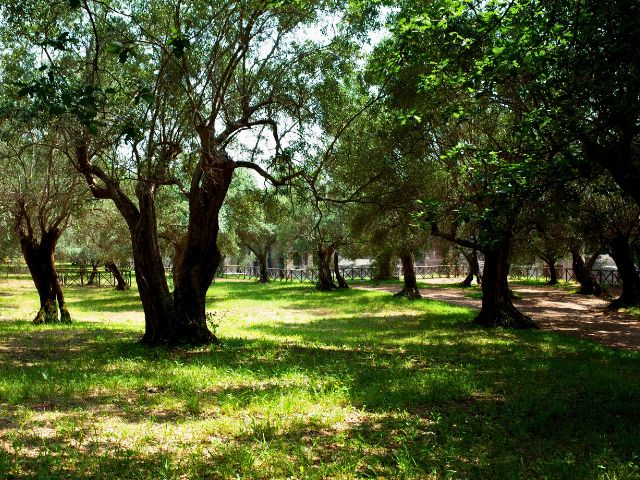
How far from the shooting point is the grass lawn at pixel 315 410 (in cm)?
438

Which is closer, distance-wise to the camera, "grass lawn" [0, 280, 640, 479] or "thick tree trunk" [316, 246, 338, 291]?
"grass lawn" [0, 280, 640, 479]

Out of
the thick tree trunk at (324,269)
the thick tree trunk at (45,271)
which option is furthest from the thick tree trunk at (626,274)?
the thick tree trunk at (45,271)

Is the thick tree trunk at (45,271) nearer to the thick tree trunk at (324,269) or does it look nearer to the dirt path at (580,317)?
the dirt path at (580,317)

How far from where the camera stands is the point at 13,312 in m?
20.3

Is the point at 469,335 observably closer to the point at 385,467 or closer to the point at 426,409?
the point at 426,409

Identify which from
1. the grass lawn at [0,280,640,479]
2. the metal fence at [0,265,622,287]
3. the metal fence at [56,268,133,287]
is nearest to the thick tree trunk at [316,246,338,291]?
the metal fence at [0,265,622,287]

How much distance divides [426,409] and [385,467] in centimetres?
205

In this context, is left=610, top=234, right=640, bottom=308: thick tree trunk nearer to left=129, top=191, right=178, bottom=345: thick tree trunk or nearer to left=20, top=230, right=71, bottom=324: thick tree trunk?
left=129, top=191, right=178, bottom=345: thick tree trunk

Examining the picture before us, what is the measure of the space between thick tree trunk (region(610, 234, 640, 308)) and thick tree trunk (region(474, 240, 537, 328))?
25.9 ft

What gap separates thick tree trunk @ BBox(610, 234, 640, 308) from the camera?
21.6 m

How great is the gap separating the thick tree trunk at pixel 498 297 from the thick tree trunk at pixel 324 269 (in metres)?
16.4

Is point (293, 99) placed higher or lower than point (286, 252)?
higher

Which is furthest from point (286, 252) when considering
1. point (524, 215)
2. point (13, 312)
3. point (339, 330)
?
point (524, 215)

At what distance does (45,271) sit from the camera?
1619cm
